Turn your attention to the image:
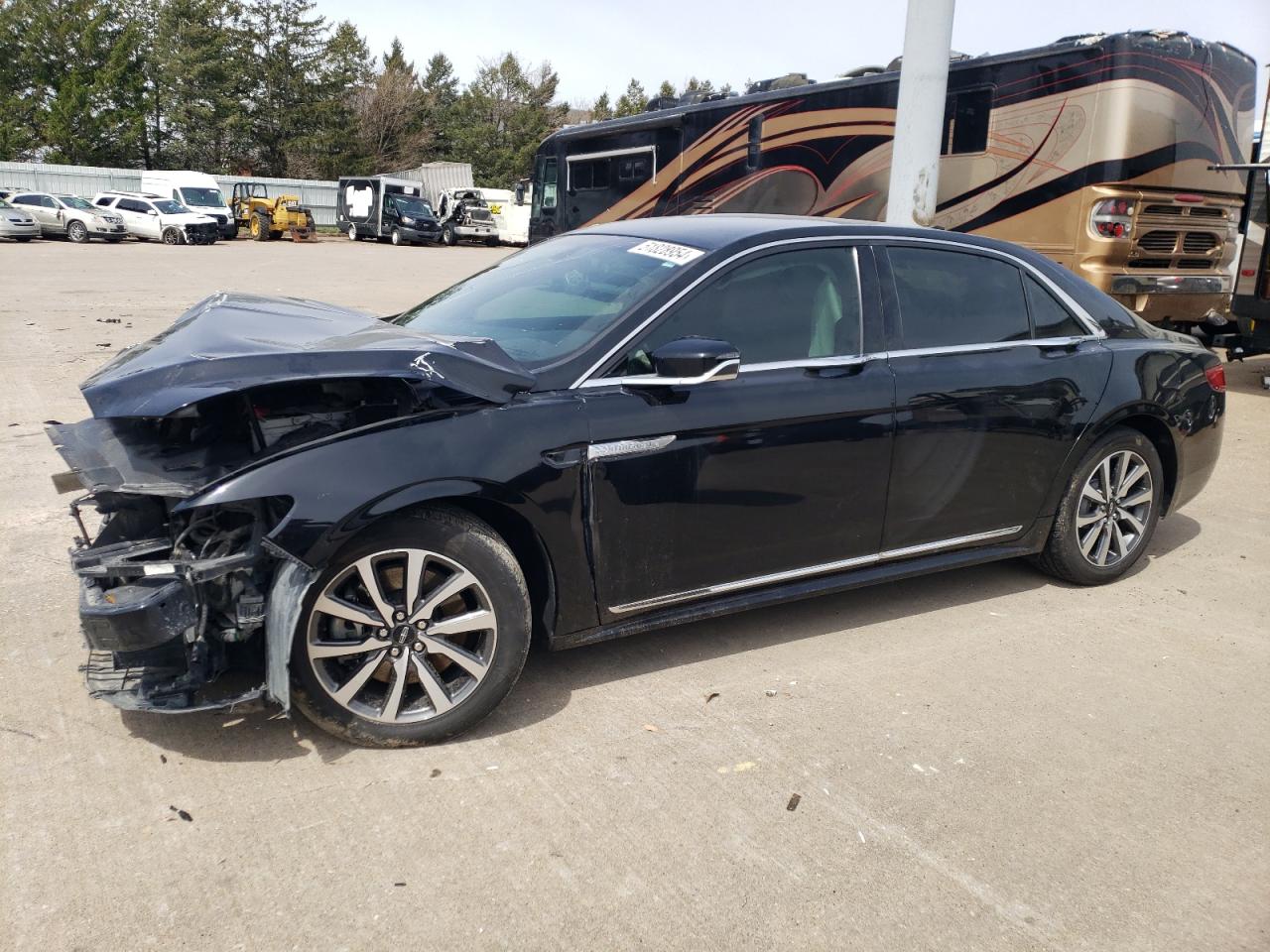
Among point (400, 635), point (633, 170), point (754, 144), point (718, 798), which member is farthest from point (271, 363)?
point (633, 170)

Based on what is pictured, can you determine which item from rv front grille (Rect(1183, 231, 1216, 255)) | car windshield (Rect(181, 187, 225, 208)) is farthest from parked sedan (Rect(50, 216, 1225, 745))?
car windshield (Rect(181, 187, 225, 208))

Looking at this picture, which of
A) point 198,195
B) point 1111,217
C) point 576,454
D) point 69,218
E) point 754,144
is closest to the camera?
point 576,454

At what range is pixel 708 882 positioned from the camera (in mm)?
2654

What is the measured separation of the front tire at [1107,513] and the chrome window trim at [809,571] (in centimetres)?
33

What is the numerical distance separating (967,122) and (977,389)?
7.79m

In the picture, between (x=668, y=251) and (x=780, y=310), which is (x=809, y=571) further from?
(x=668, y=251)

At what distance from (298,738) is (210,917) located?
0.84 meters

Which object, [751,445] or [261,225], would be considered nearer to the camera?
[751,445]

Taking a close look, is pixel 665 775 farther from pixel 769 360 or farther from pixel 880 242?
pixel 880 242

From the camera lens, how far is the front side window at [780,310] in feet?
12.2

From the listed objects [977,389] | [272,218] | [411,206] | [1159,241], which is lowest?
[977,389]

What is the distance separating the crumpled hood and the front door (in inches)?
15.8

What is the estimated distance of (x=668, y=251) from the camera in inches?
156

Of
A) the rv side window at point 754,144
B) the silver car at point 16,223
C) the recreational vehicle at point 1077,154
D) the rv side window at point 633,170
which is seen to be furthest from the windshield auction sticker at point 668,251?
the silver car at point 16,223
